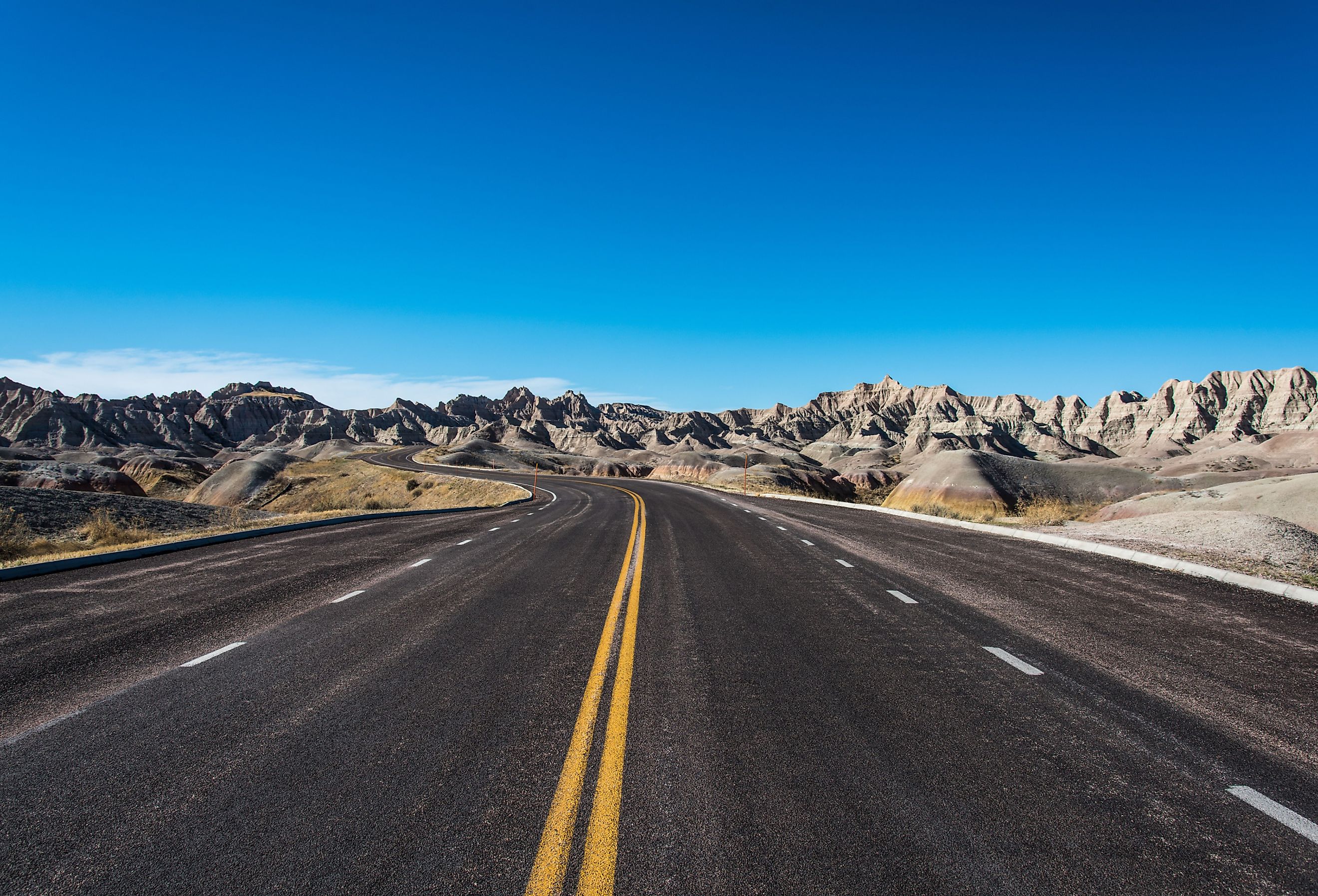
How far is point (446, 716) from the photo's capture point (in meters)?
4.59

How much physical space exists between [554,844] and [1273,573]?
12609 mm

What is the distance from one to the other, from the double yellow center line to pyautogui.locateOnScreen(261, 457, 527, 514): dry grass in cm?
3507

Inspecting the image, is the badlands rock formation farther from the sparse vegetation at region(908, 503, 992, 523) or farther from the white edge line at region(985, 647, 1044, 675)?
the white edge line at region(985, 647, 1044, 675)

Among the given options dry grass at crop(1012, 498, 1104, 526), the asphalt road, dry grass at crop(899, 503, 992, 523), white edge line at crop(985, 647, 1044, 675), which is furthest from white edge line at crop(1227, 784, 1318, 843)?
dry grass at crop(1012, 498, 1104, 526)

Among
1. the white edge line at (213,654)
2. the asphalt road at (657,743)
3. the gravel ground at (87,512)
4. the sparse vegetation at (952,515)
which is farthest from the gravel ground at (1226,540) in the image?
the gravel ground at (87,512)

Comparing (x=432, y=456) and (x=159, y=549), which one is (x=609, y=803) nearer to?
(x=159, y=549)

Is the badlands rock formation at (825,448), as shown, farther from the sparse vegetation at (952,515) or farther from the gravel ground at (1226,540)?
the gravel ground at (1226,540)

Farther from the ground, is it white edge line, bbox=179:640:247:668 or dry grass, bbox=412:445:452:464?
dry grass, bbox=412:445:452:464

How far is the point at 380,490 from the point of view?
55.3m

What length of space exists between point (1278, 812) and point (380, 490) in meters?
58.5

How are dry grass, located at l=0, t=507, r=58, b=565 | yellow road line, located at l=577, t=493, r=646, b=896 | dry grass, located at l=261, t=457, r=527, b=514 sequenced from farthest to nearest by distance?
dry grass, located at l=261, t=457, r=527, b=514, dry grass, located at l=0, t=507, r=58, b=565, yellow road line, located at l=577, t=493, r=646, b=896

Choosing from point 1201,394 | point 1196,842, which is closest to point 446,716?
point 1196,842

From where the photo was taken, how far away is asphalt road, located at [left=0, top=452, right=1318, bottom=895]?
296 cm

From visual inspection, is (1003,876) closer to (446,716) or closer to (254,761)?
(446,716)
